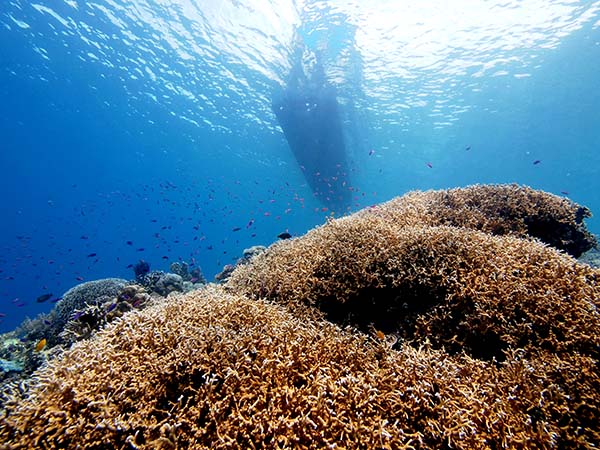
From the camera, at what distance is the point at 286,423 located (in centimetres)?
203

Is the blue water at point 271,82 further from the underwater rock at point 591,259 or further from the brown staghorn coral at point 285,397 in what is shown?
the brown staghorn coral at point 285,397

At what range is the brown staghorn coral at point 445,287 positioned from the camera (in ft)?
10.3

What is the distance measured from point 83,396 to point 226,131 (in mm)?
48232

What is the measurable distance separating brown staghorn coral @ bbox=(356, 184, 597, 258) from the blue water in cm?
889

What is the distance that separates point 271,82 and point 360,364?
32.7 m

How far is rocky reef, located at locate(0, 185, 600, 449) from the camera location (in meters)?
2.09

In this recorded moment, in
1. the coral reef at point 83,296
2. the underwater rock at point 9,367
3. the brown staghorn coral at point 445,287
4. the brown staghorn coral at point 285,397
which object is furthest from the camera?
the coral reef at point 83,296

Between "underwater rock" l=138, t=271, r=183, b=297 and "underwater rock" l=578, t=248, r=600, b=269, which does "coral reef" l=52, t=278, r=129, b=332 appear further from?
"underwater rock" l=578, t=248, r=600, b=269

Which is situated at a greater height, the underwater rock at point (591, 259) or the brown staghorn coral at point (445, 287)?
the brown staghorn coral at point (445, 287)

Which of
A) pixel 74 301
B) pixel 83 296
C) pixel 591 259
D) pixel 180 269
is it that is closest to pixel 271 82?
pixel 180 269

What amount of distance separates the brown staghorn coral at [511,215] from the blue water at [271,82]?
8.89 metres

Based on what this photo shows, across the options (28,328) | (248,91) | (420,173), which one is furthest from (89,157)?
(420,173)

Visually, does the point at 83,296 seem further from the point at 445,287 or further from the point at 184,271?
the point at 445,287

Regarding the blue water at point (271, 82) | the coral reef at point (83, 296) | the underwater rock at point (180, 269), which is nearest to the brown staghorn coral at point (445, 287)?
the coral reef at point (83, 296)
